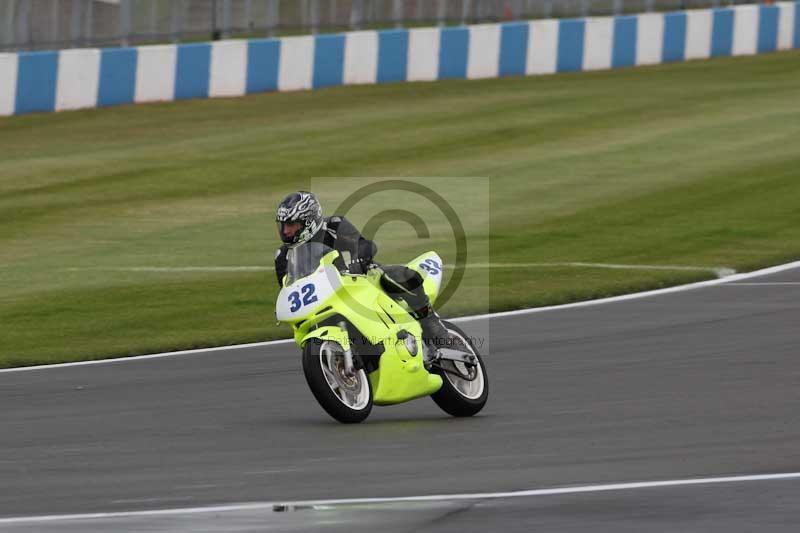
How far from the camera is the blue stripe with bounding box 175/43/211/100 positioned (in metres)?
29.5

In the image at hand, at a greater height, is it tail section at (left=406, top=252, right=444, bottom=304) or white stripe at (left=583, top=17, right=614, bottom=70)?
white stripe at (left=583, top=17, right=614, bottom=70)

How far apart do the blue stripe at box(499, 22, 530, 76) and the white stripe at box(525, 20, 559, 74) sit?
0.12 meters

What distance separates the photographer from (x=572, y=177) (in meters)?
23.7

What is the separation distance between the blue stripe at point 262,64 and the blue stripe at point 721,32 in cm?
1084

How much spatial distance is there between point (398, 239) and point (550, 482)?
1121 cm

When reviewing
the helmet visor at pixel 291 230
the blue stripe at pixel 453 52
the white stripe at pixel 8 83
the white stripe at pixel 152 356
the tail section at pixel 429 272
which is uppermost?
the blue stripe at pixel 453 52

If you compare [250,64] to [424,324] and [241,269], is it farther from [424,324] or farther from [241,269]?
[424,324]

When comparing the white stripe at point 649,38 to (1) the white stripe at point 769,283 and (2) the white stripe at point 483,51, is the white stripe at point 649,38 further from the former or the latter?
(1) the white stripe at point 769,283

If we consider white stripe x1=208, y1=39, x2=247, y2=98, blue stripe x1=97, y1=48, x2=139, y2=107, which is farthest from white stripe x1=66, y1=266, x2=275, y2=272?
white stripe x1=208, y1=39, x2=247, y2=98

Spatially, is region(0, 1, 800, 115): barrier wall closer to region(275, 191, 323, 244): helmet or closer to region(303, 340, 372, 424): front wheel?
region(275, 191, 323, 244): helmet

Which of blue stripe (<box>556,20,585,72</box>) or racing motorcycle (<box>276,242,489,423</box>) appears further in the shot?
blue stripe (<box>556,20,585,72</box>)

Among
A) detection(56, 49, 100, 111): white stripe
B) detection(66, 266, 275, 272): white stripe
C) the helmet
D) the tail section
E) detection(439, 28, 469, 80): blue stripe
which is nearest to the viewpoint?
the helmet

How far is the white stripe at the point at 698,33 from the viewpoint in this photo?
3716cm

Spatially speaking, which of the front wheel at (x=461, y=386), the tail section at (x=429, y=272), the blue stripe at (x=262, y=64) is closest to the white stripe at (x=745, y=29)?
the blue stripe at (x=262, y=64)
